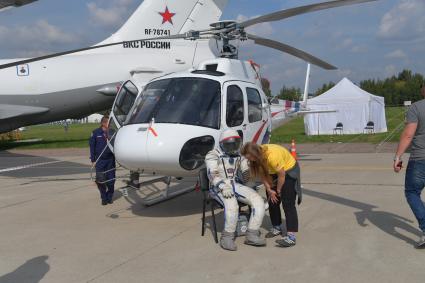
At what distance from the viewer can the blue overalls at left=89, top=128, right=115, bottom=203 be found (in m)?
8.07

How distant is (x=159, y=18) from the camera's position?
798 inches

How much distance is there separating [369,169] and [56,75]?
45.0 ft

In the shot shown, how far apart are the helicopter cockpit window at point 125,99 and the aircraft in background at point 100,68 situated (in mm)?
10247

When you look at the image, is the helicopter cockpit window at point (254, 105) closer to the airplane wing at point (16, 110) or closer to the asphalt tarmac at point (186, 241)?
the asphalt tarmac at point (186, 241)

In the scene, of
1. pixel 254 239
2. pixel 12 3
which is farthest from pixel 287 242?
pixel 12 3

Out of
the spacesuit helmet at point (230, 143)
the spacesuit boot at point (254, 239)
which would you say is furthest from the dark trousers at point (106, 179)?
the spacesuit boot at point (254, 239)

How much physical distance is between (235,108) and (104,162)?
9.20 feet

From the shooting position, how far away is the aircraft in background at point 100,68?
19188 mm

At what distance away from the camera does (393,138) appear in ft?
67.1

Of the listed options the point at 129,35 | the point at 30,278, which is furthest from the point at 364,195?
the point at 129,35

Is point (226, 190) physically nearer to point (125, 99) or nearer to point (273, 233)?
point (273, 233)

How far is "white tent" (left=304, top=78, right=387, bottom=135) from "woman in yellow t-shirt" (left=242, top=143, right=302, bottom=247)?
19879 millimetres

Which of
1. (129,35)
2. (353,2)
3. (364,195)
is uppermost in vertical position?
(129,35)

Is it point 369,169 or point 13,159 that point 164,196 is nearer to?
point 369,169
